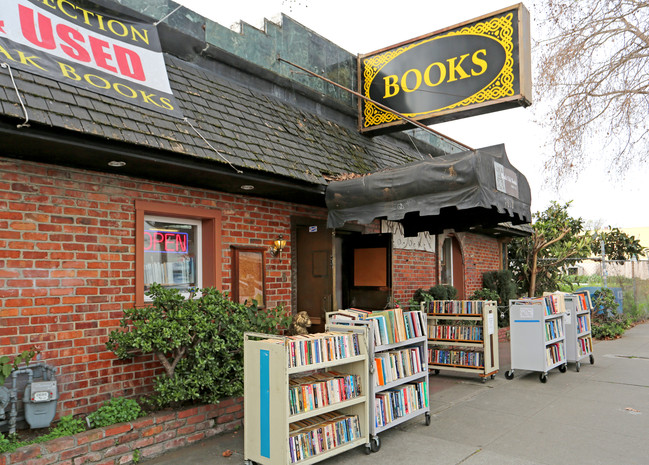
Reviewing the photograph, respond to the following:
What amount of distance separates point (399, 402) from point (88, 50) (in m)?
5.09

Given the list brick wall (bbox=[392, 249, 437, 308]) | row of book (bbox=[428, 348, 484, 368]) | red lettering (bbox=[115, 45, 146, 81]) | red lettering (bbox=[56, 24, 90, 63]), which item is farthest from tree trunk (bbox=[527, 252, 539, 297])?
red lettering (bbox=[56, 24, 90, 63])

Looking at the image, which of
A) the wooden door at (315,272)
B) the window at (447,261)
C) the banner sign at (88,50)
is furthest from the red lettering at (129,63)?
the window at (447,261)

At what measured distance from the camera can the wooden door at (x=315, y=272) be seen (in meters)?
7.37

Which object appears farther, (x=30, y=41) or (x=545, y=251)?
(x=545, y=251)

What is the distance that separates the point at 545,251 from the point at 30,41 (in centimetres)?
1568

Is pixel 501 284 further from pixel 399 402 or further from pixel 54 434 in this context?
pixel 54 434

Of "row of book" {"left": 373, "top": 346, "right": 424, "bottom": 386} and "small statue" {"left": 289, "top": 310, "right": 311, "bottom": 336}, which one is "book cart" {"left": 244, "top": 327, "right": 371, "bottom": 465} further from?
"small statue" {"left": 289, "top": 310, "right": 311, "bottom": 336}

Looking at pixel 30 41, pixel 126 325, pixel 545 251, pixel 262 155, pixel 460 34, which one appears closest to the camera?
pixel 30 41

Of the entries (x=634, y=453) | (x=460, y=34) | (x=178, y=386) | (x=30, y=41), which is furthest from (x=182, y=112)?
(x=634, y=453)

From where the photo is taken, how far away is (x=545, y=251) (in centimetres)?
1630

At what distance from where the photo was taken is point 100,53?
17.4 feet

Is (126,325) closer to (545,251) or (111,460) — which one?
(111,460)

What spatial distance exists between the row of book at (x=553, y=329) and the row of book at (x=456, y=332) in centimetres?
121

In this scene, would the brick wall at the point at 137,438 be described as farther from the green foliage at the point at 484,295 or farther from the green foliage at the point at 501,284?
the green foliage at the point at 501,284
